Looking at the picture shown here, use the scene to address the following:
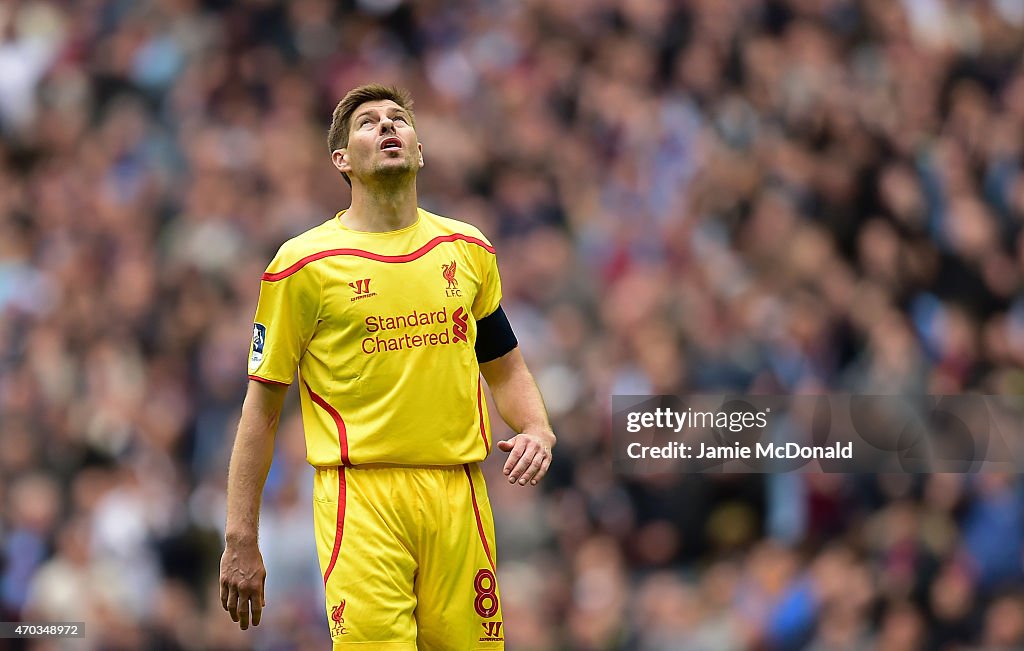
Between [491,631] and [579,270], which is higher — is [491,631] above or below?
below

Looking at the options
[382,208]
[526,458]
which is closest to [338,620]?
[526,458]

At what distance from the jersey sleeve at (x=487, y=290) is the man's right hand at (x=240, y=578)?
1078 mm

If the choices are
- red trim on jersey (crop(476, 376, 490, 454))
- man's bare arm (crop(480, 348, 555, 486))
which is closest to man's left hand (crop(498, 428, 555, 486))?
man's bare arm (crop(480, 348, 555, 486))

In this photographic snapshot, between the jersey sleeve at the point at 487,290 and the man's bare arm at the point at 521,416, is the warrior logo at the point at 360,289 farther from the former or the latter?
the man's bare arm at the point at 521,416

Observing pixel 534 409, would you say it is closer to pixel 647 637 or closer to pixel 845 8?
pixel 647 637

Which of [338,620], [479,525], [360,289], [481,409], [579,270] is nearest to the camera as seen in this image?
[338,620]

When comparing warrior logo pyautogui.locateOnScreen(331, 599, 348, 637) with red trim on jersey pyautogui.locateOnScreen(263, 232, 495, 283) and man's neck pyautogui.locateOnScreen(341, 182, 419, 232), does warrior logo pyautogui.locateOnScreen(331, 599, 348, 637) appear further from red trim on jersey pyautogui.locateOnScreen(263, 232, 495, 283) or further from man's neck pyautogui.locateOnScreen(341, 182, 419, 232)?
man's neck pyautogui.locateOnScreen(341, 182, 419, 232)

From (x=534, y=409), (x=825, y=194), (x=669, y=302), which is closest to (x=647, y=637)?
(x=669, y=302)

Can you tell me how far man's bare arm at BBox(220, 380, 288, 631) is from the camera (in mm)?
4613

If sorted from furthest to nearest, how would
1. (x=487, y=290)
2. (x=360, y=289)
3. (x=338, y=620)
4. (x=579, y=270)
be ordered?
(x=579, y=270) → (x=487, y=290) → (x=360, y=289) → (x=338, y=620)

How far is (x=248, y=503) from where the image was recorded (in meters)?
4.65

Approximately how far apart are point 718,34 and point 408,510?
24.1 ft

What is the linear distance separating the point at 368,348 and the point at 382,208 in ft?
1.56

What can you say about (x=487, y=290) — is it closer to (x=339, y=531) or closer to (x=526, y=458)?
(x=526, y=458)
